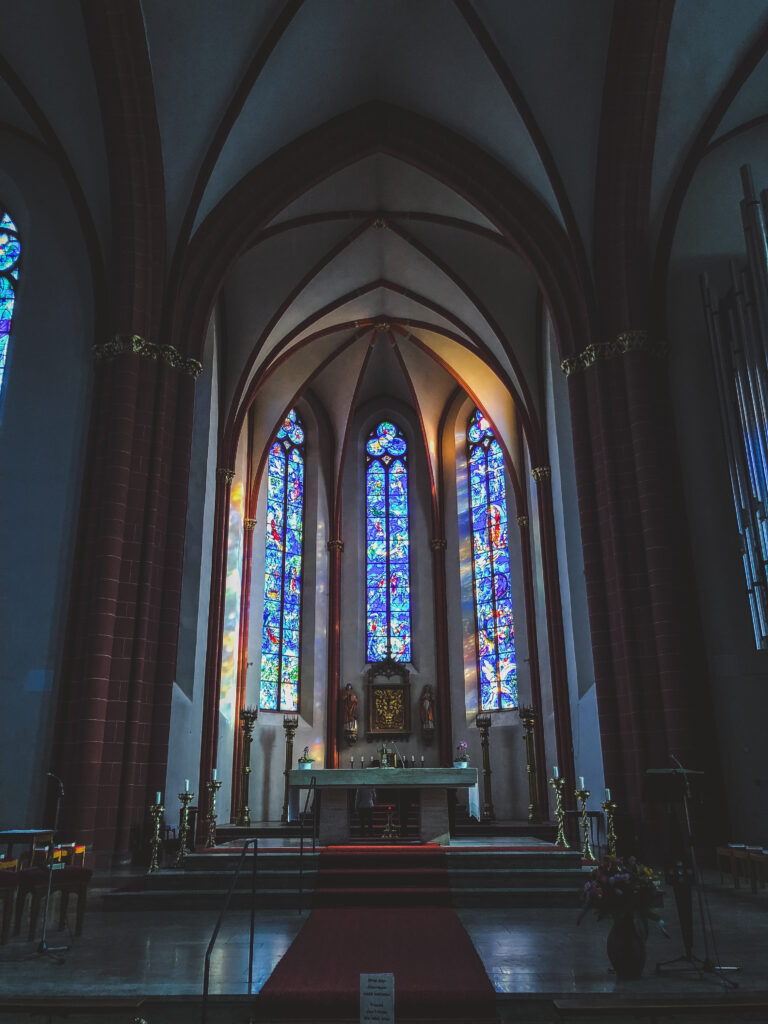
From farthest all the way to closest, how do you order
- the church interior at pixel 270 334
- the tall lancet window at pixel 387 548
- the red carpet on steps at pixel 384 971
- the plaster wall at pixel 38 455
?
the tall lancet window at pixel 387 548
the plaster wall at pixel 38 455
the church interior at pixel 270 334
the red carpet on steps at pixel 384 971

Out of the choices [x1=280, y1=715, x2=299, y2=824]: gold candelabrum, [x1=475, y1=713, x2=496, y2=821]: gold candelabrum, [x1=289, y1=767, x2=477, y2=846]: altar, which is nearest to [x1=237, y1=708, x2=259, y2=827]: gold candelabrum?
[x1=280, y1=715, x2=299, y2=824]: gold candelabrum

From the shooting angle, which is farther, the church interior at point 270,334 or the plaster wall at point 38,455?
the plaster wall at point 38,455

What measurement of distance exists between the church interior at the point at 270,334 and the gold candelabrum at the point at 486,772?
105 cm

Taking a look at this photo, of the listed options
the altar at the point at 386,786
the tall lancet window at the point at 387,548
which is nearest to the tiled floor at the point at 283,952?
the altar at the point at 386,786

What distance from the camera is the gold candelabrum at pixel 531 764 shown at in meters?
17.0

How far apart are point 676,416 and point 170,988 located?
398 inches

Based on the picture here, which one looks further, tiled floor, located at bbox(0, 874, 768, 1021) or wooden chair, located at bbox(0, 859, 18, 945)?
wooden chair, located at bbox(0, 859, 18, 945)

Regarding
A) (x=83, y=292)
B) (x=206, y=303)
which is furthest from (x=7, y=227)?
(x=206, y=303)

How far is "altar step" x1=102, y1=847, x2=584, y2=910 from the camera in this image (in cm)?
846

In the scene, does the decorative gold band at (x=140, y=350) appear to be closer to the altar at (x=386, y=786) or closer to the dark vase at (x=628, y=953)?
the altar at (x=386, y=786)

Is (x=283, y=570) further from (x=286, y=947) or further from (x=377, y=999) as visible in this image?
(x=377, y=999)

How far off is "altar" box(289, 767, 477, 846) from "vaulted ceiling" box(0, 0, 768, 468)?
7.30 meters

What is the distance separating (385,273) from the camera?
728 inches

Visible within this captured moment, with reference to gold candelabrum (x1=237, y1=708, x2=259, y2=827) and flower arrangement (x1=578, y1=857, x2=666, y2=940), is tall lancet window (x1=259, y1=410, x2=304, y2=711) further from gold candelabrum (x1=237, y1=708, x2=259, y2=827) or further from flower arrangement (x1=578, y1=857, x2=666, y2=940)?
flower arrangement (x1=578, y1=857, x2=666, y2=940)
